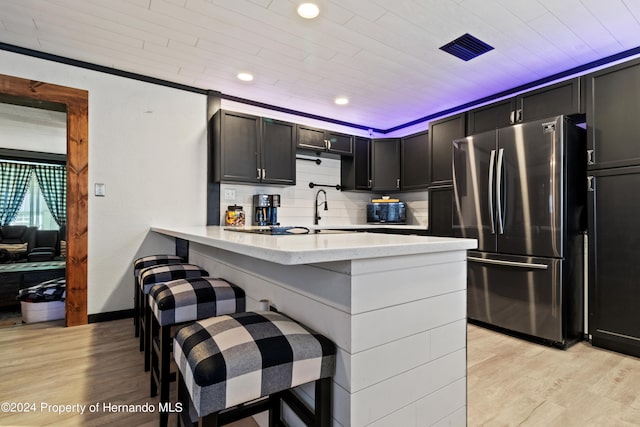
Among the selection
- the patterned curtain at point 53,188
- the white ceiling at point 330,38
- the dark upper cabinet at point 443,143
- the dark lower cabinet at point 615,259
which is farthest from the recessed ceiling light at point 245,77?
the patterned curtain at point 53,188

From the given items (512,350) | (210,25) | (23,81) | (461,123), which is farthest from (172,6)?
(512,350)

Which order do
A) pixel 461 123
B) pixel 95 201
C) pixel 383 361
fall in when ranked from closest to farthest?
pixel 383 361 → pixel 95 201 → pixel 461 123

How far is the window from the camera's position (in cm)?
624

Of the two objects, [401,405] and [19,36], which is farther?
[19,36]

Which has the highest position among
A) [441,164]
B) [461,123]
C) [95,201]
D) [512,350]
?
[461,123]

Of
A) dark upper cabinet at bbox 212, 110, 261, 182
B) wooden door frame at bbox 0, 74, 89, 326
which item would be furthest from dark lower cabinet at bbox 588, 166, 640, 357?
wooden door frame at bbox 0, 74, 89, 326

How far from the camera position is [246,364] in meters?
0.84

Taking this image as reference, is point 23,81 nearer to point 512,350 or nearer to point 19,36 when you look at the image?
point 19,36

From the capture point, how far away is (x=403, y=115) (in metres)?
4.52

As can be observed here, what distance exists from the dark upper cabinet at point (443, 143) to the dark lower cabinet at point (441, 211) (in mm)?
108

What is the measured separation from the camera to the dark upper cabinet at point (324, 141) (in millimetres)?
4035

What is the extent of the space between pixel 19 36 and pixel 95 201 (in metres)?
1.43

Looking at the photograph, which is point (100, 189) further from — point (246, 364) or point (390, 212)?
point (390, 212)

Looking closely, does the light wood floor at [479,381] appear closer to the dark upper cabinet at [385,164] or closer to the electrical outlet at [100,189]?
the electrical outlet at [100,189]
